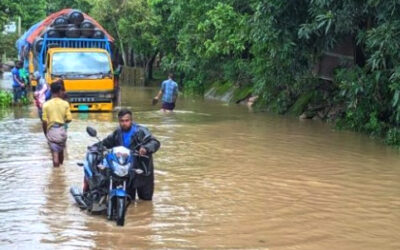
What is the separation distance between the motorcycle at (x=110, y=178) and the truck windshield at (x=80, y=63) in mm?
11985

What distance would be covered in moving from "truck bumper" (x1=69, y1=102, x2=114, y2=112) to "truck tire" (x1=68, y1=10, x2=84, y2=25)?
349 centimetres

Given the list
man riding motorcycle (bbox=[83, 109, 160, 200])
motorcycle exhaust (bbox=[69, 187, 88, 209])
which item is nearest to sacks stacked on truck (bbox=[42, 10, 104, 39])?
motorcycle exhaust (bbox=[69, 187, 88, 209])

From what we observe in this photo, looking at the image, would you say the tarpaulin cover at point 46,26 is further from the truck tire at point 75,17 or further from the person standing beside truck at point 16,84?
the person standing beside truck at point 16,84

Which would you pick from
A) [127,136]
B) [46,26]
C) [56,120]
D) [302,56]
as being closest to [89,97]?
[46,26]

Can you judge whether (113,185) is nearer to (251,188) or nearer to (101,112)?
(251,188)

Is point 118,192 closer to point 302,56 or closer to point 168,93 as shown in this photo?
point 302,56

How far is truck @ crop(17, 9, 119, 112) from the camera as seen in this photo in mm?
19234

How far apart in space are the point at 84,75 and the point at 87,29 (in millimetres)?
2570

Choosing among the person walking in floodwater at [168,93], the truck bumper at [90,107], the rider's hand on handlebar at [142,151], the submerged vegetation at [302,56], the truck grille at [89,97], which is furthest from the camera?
the truck bumper at [90,107]

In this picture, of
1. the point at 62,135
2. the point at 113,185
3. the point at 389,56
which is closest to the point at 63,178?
the point at 62,135

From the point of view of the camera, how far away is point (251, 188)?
9.23 m

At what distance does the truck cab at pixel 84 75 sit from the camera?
19172 millimetres

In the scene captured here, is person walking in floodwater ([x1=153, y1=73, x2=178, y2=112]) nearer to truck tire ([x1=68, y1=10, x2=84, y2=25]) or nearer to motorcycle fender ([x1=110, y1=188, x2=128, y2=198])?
truck tire ([x1=68, y1=10, x2=84, y2=25])

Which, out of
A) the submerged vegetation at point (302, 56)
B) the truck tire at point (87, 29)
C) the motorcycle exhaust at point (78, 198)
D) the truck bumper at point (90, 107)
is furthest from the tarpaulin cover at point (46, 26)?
the motorcycle exhaust at point (78, 198)
